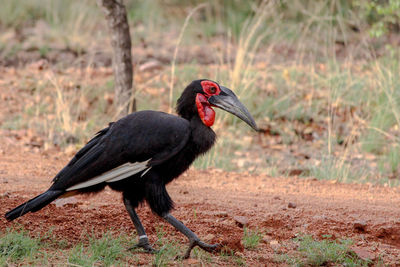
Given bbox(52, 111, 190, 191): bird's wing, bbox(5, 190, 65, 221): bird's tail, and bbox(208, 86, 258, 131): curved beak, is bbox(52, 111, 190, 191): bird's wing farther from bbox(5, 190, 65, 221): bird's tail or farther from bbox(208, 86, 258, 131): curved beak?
bbox(208, 86, 258, 131): curved beak

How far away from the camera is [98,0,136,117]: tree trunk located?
7.11 m

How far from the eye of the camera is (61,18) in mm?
11906

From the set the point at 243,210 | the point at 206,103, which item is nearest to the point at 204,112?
the point at 206,103

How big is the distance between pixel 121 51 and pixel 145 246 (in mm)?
3789

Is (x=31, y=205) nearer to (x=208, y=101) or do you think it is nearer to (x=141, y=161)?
(x=141, y=161)

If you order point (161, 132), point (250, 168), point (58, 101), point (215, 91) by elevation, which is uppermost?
point (215, 91)

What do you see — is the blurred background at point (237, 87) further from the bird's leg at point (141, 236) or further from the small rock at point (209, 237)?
the bird's leg at point (141, 236)

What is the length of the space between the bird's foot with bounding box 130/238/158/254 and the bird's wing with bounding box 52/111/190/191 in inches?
17.8

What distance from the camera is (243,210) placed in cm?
487

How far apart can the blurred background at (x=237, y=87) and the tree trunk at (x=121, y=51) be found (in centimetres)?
51

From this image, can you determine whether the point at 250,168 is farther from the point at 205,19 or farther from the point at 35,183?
the point at 205,19

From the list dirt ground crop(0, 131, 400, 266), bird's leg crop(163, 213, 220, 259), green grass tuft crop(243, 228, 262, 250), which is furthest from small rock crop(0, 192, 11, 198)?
green grass tuft crop(243, 228, 262, 250)

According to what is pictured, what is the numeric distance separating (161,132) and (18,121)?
447 cm

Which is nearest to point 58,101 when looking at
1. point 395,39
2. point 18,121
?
point 18,121
